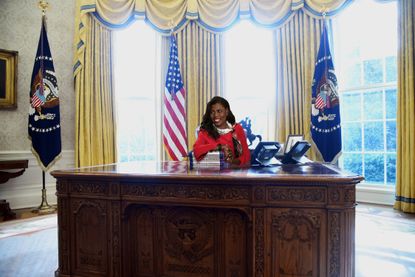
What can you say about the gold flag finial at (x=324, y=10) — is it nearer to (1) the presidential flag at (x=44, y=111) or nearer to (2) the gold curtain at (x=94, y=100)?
(2) the gold curtain at (x=94, y=100)

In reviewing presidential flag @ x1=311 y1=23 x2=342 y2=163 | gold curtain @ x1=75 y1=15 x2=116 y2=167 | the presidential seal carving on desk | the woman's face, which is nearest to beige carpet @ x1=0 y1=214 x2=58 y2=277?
the presidential seal carving on desk

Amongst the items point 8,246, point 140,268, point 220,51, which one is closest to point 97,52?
point 220,51

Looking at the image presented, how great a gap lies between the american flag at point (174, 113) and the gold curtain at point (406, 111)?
285cm

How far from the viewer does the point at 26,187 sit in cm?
482

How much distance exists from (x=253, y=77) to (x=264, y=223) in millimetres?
3751

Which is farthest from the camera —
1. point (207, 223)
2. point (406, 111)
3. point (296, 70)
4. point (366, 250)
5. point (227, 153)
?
point (296, 70)

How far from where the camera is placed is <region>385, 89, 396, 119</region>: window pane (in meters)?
4.55

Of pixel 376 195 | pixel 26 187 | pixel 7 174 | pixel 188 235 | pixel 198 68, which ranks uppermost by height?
pixel 198 68

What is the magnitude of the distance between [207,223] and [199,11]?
3.96m

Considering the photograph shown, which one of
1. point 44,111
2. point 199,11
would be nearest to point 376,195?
point 199,11

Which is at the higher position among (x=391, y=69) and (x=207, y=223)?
(x=391, y=69)

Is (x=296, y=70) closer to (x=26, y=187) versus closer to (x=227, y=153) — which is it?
(x=227, y=153)

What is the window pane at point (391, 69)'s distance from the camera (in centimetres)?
452

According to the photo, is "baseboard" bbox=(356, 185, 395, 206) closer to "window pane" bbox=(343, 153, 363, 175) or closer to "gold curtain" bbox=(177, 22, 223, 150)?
"window pane" bbox=(343, 153, 363, 175)
